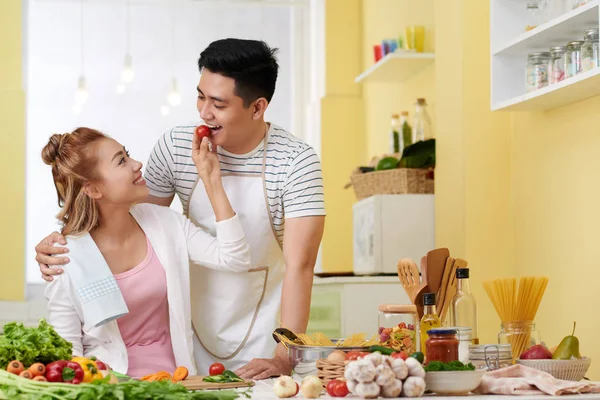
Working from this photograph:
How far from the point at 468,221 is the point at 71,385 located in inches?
89.9

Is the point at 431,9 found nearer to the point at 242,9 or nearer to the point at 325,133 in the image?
the point at 325,133

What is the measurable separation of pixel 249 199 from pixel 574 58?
1054mm

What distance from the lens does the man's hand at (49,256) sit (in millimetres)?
2389

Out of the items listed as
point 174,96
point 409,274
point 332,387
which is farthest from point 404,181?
point 332,387

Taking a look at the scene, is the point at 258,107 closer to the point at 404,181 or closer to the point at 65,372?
the point at 65,372

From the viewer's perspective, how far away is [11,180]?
226 inches

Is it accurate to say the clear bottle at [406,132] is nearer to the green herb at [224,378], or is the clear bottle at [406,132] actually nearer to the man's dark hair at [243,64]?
the man's dark hair at [243,64]

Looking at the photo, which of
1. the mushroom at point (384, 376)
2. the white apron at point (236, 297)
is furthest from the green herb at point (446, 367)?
the white apron at point (236, 297)

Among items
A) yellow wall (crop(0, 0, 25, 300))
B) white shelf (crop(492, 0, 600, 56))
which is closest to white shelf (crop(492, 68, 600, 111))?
white shelf (crop(492, 0, 600, 56))

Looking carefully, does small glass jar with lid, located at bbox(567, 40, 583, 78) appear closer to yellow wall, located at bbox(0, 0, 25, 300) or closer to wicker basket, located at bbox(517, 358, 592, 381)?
wicker basket, located at bbox(517, 358, 592, 381)

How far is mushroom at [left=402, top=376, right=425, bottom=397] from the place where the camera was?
1758mm

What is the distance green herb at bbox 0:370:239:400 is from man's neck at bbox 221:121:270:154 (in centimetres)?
108

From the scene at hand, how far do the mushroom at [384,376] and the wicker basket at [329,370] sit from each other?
0.44 feet

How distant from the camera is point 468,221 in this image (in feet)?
12.0
